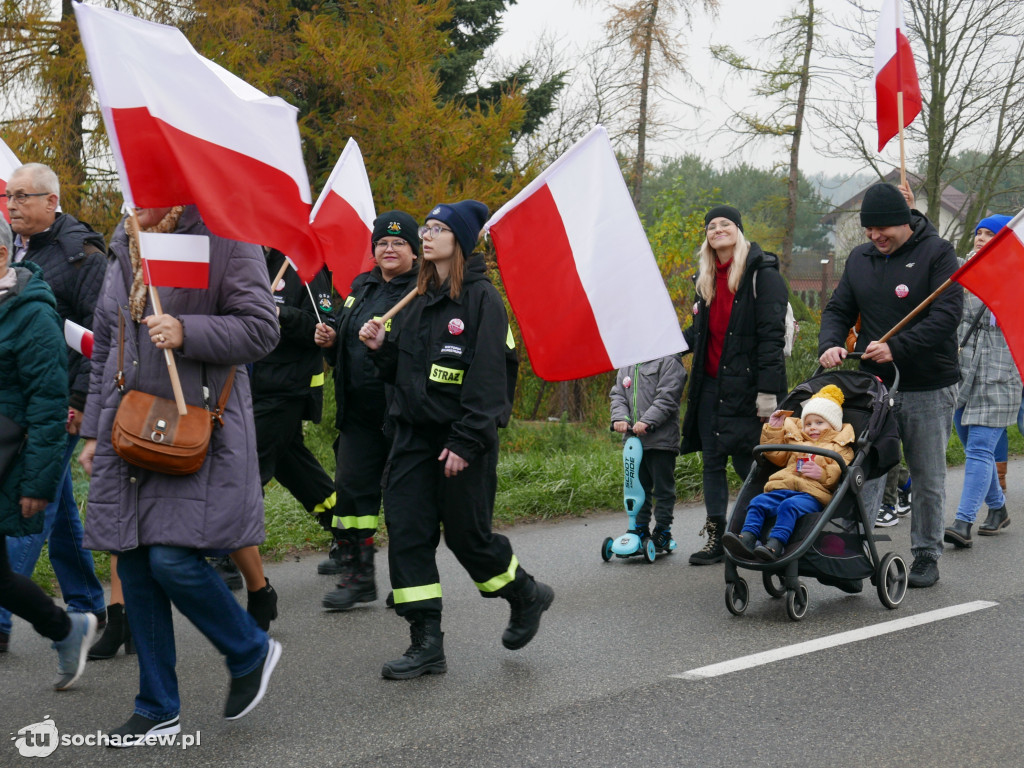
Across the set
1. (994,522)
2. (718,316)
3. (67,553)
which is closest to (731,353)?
(718,316)

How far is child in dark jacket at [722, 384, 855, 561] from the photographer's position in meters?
5.74

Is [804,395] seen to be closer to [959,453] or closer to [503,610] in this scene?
[503,610]

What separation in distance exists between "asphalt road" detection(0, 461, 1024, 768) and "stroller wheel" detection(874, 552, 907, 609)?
0.07m

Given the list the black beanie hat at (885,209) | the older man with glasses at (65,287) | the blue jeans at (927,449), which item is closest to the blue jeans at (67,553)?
the older man with glasses at (65,287)

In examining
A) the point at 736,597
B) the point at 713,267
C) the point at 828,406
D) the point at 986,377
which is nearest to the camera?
the point at 736,597

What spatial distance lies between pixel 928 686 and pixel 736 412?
98.1 inches

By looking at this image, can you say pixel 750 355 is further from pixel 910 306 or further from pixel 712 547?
pixel 712 547

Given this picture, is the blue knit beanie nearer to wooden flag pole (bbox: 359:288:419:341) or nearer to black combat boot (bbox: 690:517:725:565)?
black combat boot (bbox: 690:517:725:565)

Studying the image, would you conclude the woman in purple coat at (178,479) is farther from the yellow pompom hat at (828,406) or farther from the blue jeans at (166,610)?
the yellow pompom hat at (828,406)

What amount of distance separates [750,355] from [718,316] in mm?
335

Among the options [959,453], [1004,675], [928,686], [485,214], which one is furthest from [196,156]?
[959,453]

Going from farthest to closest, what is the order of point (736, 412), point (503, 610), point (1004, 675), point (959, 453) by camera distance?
point (959, 453) < point (736, 412) < point (503, 610) < point (1004, 675)

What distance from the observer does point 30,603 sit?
447 centimetres

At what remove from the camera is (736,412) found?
6887 mm
